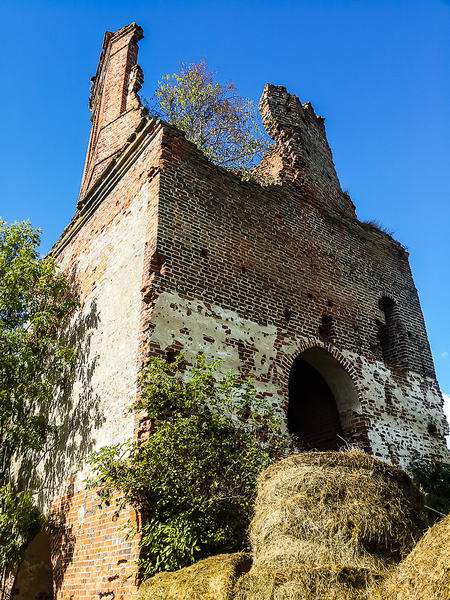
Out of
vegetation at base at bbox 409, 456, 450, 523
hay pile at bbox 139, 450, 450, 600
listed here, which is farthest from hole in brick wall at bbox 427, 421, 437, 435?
hay pile at bbox 139, 450, 450, 600

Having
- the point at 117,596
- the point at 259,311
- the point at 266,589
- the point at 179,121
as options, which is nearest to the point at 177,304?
the point at 259,311

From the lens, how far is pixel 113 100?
483 inches

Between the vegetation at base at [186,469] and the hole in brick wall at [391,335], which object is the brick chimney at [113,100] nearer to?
the vegetation at base at [186,469]

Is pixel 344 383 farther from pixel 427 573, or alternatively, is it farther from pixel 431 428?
pixel 427 573

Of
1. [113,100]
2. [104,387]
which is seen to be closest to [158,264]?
[104,387]

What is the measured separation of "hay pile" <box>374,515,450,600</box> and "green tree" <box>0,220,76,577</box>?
567 centimetres

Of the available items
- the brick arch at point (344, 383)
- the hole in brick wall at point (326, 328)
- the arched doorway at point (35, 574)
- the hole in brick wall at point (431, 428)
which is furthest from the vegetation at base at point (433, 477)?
the arched doorway at point (35, 574)

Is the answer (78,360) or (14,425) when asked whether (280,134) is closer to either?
(78,360)

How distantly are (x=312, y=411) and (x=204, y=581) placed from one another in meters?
5.64

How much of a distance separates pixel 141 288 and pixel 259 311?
190cm

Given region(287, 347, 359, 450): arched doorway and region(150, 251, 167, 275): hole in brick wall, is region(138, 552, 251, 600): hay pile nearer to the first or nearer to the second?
region(150, 251, 167, 275): hole in brick wall

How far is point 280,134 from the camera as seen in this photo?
1089 centimetres

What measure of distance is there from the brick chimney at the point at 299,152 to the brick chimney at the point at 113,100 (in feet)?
9.48

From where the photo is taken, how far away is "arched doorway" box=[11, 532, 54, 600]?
25.6 feet
